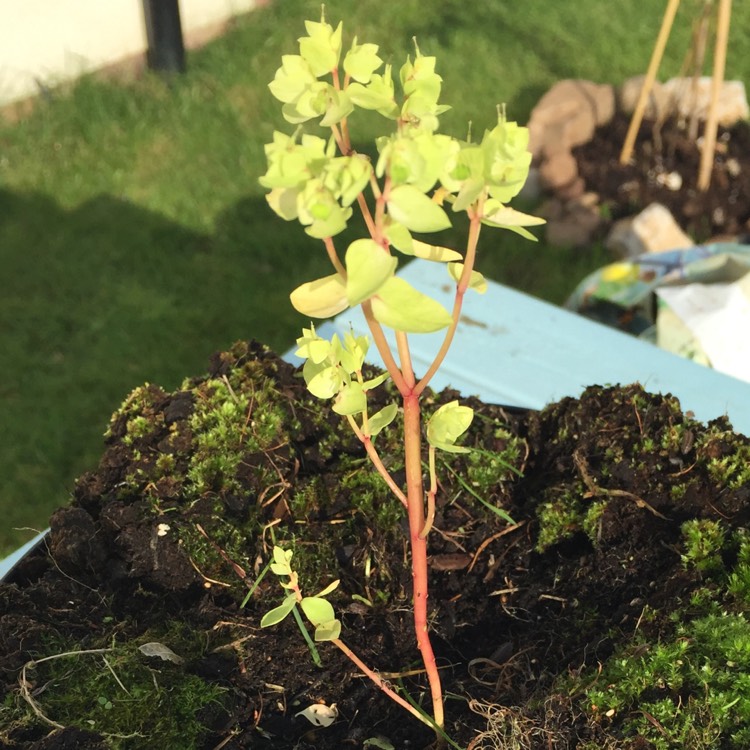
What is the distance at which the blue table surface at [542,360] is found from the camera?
1.69 metres

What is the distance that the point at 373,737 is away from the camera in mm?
1068

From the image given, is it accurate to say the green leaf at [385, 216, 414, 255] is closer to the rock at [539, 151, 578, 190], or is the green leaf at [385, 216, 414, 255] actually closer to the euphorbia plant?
the euphorbia plant

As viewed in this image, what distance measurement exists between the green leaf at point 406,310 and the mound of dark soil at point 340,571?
49 cm

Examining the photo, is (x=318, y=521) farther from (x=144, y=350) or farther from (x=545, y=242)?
(x=545, y=242)

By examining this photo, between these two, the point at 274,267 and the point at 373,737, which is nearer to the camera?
the point at 373,737

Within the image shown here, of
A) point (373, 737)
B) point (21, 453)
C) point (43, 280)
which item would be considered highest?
point (373, 737)

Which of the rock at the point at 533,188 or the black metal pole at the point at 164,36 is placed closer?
the rock at the point at 533,188

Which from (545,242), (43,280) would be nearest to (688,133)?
(545,242)

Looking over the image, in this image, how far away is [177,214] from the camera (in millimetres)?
3568

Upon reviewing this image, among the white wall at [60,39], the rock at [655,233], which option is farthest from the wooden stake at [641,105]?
the white wall at [60,39]

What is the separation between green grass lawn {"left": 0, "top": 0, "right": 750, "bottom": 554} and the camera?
2959mm

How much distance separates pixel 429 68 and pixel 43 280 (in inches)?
111

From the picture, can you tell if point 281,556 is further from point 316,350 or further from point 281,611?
point 316,350

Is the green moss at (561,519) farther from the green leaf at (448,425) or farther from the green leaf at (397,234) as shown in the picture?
the green leaf at (397,234)
